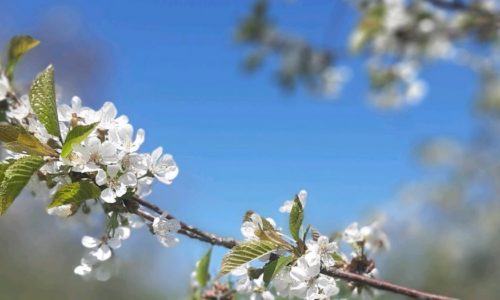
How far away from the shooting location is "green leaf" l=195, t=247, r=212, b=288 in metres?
0.85

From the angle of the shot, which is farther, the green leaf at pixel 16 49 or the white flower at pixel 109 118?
the green leaf at pixel 16 49

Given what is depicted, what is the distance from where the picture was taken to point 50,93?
2.19 feet

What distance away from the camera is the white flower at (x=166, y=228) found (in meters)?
0.66

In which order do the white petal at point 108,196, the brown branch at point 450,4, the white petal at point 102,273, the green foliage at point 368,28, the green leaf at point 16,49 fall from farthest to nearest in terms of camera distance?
the green foliage at point 368,28 < the brown branch at point 450,4 < the green leaf at point 16,49 < the white petal at point 102,273 < the white petal at point 108,196

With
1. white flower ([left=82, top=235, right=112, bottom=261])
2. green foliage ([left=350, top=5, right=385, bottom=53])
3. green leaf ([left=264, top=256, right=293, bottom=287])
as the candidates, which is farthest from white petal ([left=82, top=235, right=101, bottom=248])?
green foliage ([left=350, top=5, right=385, bottom=53])

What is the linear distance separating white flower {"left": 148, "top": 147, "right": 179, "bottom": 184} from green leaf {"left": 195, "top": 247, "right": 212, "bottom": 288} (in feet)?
0.66

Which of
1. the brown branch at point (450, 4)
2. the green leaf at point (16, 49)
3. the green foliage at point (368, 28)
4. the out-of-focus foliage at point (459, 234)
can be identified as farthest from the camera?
the out-of-focus foliage at point (459, 234)

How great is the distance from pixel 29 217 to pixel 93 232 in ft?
17.0

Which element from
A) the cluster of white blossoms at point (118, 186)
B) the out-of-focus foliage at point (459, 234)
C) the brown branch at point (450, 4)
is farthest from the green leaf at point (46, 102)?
the out-of-focus foliage at point (459, 234)

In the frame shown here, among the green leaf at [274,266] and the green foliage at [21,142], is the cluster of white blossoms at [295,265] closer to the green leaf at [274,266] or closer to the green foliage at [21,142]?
the green leaf at [274,266]

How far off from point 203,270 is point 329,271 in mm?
259

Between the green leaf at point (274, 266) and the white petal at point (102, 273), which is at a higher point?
the green leaf at point (274, 266)

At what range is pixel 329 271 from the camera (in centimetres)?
66

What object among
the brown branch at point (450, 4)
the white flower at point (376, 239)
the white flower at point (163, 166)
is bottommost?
the white flower at point (163, 166)
